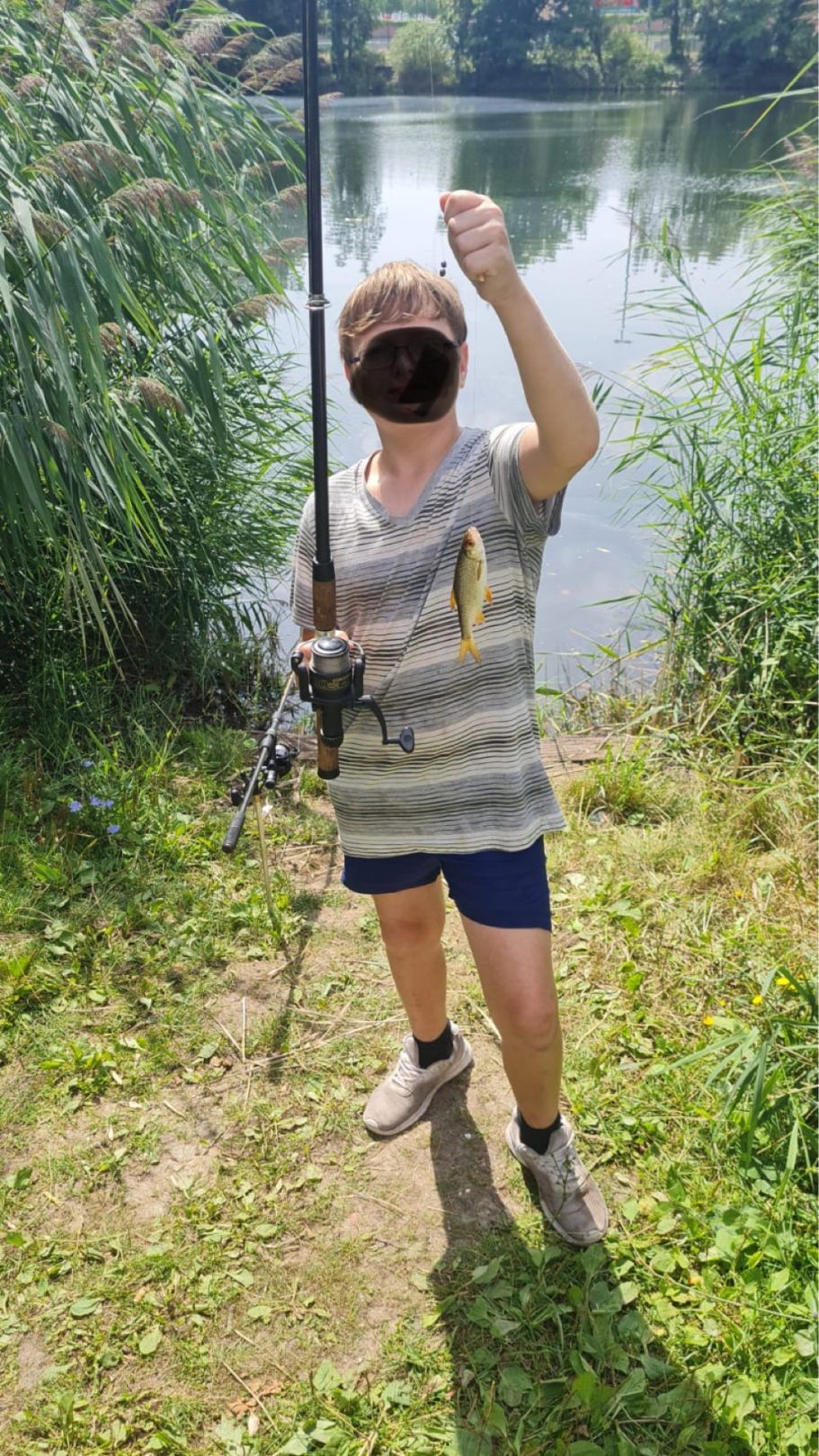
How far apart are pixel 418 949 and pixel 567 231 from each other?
8.87m

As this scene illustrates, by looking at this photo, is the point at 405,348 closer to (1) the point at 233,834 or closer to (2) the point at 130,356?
(1) the point at 233,834

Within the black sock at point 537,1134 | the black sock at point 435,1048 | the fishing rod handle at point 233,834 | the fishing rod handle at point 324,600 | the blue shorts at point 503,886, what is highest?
the fishing rod handle at point 324,600

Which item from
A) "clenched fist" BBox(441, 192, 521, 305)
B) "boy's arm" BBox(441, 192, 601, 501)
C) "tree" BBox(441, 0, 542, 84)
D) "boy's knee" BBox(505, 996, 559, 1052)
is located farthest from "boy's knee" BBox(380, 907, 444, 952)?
"tree" BBox(441, 0, 542, 84)

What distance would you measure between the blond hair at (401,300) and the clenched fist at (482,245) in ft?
0.53

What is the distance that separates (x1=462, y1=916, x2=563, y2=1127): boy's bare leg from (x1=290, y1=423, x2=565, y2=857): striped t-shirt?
0.15 meters

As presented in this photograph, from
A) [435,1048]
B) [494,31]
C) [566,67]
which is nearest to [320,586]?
[435,1048]

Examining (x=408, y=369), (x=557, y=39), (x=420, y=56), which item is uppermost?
(x=557, y=39)

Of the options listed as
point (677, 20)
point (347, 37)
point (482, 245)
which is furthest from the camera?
point (677, 20)

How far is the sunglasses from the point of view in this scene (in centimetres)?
144

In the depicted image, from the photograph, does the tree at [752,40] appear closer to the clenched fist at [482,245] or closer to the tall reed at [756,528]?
the tall reed at [756,528]

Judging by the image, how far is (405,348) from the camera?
1449 mm

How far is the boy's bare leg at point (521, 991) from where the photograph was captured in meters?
1.62

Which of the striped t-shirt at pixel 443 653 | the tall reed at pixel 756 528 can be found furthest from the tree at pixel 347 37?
the striped t-shirt at pixel 443 653

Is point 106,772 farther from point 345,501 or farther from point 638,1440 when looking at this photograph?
point 638,1440
